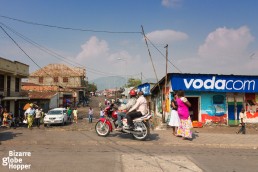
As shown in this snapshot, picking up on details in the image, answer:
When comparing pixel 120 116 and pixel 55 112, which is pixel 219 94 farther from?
pixel 55 112

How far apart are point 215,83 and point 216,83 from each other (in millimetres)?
66

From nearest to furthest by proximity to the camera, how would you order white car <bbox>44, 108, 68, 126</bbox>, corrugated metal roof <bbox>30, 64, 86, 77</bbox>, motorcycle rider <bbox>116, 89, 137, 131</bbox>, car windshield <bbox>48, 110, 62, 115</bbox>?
Answer: motorcycle rider <bbox>116, 89, 137, 131</bbox>
white car <bbox>44, 108, 68, 126</bbox>
car windshield <bbox>48, 110, 62, 115</bbox>
corrugated metal roof <bbox>30, 64, 86, 77</bbox>

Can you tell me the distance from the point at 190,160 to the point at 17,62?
87.9 ft

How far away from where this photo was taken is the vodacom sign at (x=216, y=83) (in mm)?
15523

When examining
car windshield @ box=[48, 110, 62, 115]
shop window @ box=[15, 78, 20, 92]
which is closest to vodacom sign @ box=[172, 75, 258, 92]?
car windshield @ box=[48, 110, 62, 115]

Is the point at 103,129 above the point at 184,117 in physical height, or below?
below

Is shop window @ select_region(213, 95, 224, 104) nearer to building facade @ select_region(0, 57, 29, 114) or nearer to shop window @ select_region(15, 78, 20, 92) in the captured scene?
building facade @ select_region(0, 57, 29, 114)

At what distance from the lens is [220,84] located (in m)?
16.0

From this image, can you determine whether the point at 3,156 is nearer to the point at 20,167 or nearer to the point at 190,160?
the point at 20,167

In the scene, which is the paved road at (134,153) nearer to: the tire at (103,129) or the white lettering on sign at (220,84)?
the tire at (103,129)

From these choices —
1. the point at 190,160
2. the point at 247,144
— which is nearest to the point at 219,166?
the point at 190,160

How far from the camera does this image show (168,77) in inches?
637

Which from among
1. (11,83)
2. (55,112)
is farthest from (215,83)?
(11,83)

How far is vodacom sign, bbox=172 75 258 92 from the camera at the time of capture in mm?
15523
